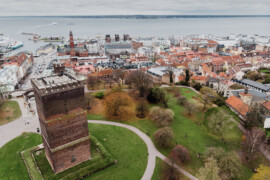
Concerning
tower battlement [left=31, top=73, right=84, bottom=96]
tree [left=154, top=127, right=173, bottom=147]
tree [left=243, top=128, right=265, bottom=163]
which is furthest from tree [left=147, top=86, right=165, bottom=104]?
tower battlement [left=31, top=73, right=84, bottom=96]

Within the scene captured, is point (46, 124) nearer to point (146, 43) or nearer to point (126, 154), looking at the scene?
point (126, 154)

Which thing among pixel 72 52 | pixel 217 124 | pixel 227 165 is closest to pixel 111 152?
pixel 227 165

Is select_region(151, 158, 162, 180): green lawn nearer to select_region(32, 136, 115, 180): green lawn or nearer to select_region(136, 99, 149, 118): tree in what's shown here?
select_region(32, 136, 115, 180): green lawn

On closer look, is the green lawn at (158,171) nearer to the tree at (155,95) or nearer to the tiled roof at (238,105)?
the tree at (155,95)

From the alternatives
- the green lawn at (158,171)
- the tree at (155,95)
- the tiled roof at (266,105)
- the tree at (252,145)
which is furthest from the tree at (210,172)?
the tiled roof at (266,105)

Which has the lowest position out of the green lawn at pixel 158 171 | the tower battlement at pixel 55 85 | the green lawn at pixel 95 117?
the green lawn at pixel 158 171

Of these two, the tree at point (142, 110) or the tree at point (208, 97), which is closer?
the tree at point (142, 110)

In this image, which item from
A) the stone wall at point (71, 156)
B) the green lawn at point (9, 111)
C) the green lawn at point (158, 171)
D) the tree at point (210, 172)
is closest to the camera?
the tree at point (210, 172)
